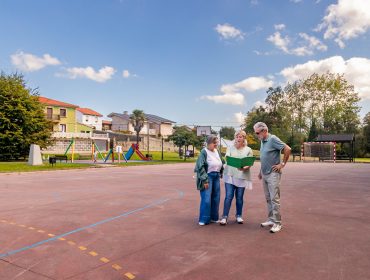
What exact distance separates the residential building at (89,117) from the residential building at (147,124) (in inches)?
163

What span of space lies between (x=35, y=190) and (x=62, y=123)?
1971 inches

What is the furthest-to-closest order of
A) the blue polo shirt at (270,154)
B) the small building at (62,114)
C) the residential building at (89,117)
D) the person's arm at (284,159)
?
the residential building at (89,117) → the small building at (62,114) → the blue polo shirt at (270,154) → the person's arm at (284,159)

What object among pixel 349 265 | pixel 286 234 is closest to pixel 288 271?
pixel 349 265

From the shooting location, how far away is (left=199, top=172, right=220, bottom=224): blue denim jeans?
20.5 ft

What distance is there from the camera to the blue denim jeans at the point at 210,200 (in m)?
6.24

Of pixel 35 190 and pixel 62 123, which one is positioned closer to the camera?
pixel 35 190

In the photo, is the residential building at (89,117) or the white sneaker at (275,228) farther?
the residential building at (89,117)

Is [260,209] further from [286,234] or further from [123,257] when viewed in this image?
[123,257]

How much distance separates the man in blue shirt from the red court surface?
0.33 m

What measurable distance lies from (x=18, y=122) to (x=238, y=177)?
34351 millimetres

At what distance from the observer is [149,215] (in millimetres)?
7133

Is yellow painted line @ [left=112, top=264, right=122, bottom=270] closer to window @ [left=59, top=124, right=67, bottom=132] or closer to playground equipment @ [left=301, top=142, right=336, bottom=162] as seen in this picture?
playground equipment @ [left=301, top=142, right=336, bottom=162]

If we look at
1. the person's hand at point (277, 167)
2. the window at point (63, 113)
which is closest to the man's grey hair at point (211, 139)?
the person's hand at point (277, 167)

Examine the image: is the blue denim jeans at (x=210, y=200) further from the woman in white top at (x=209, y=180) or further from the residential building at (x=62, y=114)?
the residential building at (x=62, y=114)
